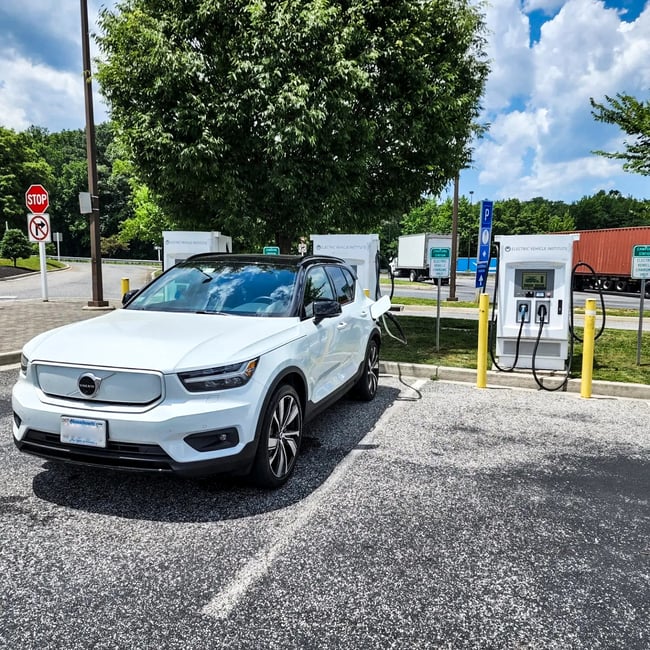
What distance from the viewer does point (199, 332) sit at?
12.3 ft

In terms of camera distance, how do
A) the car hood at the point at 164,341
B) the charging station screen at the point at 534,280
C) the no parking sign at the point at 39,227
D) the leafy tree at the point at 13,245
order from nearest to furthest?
the car hood at the point at 164,341, the charging station screen at the point at 534,280, the no parking sign at the point at 39,227, the leafy tree at the point at 13,245

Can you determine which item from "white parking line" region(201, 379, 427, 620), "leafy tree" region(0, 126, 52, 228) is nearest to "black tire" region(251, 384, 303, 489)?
"white parking line" region(201, 379, 427, 620)

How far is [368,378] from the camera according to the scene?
625cm

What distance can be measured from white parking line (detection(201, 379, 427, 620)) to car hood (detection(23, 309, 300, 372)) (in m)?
1.06

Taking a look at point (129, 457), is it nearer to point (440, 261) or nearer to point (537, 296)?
point (537, 296)

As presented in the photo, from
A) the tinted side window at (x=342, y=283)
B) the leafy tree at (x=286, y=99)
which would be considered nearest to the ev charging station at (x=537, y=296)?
the tinted side window at (x=342, y=283)

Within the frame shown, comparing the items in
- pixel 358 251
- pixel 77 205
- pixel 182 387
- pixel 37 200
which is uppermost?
pixel 77 205

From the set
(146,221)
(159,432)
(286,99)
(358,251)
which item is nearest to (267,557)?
(159,432)

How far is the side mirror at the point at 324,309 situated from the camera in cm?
430

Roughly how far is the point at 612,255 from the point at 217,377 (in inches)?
1286

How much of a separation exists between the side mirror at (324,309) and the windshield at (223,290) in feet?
0.77

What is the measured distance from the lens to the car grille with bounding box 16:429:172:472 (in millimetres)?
3191

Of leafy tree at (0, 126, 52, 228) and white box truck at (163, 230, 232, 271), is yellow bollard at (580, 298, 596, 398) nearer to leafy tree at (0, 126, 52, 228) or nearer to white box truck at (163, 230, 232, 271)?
white box truck at (163, 230, 232, 271)

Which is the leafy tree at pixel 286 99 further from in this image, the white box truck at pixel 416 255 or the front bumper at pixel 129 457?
the white box truck at pixel 416 255
